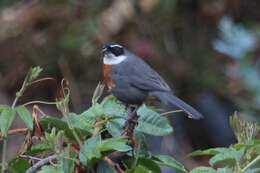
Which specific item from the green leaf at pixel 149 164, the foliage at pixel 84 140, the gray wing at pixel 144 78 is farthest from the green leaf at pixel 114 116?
the gray wing at pixel 144 78

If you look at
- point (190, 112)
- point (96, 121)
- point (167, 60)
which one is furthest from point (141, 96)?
point (167, 60)

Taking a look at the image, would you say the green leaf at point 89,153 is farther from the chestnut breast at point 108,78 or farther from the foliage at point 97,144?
the chestnut breast at point 108,78

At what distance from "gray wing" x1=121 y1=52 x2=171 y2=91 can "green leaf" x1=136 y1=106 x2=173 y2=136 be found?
3.89 feet

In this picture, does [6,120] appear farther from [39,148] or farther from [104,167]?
[104,167]

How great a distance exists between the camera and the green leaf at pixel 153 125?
227 centimetres

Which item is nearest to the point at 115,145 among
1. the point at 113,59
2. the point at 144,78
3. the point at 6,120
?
the point at 6,120

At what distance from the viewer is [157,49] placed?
6715 millimetres

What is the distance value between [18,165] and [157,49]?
4583mm

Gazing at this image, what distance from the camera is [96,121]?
227 cm

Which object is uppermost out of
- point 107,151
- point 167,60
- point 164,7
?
point 164,7

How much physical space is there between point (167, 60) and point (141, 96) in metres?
3.21

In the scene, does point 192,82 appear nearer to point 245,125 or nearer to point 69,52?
point 69,52

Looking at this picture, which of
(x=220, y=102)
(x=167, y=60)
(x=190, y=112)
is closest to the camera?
(x=190, y=112)

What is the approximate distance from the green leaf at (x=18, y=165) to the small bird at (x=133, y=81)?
3.27 feet
